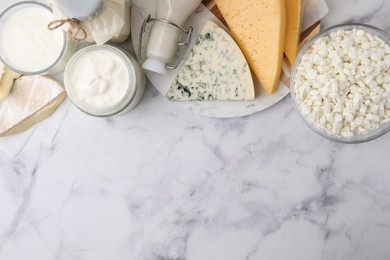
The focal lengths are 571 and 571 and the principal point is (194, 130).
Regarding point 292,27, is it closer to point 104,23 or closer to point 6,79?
point 104,23

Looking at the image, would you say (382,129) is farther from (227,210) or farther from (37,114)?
(37,114)

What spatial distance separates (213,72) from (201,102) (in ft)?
0.23

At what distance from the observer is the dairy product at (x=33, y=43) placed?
1207mm

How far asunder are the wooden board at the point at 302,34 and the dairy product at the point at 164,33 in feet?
0.20

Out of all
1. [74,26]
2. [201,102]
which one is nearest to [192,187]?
[201,102]

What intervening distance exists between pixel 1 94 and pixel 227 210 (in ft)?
1.85

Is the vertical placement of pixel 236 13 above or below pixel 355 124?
above

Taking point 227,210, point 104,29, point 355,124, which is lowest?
point 227,210

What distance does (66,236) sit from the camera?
1.32 metres

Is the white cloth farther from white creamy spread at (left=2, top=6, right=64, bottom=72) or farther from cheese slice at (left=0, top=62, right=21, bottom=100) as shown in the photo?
cheese slice at (left=0, top=62, right=21, bottom=100)

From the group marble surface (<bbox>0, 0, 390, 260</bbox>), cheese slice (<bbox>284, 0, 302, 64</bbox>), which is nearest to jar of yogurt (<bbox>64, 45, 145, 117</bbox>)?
marble surface (<bbox>0, 0, 390, 260</bbox>)

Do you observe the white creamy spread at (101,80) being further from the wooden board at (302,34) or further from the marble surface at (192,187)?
the wooden board at (302,34)

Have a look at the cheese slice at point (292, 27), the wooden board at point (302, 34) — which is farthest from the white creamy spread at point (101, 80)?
the cheese slice at point (292, 27)

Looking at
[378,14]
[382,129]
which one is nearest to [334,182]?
[382,129]
